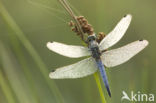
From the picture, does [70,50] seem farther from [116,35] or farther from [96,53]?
[116,35]

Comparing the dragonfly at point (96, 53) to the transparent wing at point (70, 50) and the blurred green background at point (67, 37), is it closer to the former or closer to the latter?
the transparent wing at point (70, 50)

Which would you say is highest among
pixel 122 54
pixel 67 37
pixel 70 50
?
pixel 67 37

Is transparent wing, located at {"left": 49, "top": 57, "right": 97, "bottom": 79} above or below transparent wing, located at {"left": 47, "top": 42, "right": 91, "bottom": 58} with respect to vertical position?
below

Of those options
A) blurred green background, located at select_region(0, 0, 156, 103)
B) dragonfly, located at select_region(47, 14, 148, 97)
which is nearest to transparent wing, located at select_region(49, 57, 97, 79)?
dragonfly, located at select_region(47, 14, 148, 97)

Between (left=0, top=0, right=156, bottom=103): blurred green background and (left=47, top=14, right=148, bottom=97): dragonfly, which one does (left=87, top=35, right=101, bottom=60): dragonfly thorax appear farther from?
(left=0, top=0, right=156, bottom=103): blurred green background

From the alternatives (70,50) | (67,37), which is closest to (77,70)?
(70,50)

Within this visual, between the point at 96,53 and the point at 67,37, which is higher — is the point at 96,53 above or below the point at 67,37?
below

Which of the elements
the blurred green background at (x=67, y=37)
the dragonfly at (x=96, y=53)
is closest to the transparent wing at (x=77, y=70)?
the dragonfly at (x=96, y=53)
